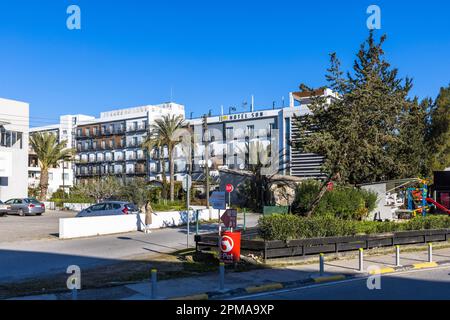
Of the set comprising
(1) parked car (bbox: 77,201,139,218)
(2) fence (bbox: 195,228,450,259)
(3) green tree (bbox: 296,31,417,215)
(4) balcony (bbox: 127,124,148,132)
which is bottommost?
(2) fence (bbox: 195,228,450,259)

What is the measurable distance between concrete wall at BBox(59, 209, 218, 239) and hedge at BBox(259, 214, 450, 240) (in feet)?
34.9

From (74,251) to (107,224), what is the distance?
18.8 ft

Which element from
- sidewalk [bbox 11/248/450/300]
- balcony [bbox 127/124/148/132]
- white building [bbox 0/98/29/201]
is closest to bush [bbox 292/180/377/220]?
sidewalk [bbox 11/248/450/300]

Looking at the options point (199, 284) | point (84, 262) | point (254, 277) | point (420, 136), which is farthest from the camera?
point (420, 136)

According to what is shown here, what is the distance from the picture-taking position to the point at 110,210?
26.8m

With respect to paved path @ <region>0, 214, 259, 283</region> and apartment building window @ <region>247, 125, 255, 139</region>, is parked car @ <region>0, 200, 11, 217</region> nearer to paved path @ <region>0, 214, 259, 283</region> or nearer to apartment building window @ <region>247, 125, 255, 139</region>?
paved path @ <region>0, 214, 259, 283</region>

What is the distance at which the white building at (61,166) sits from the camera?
255ft

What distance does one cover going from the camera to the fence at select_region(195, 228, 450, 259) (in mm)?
14804

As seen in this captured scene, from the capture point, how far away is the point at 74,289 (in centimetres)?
922

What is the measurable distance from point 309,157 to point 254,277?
48.1 metres

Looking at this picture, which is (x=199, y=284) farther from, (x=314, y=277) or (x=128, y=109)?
(x=128, y=109)

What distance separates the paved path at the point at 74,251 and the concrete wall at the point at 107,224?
0.75 metres

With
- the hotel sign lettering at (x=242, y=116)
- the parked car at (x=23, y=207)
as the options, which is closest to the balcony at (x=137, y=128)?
the hotel sign lettering at (x=242, y=116)
